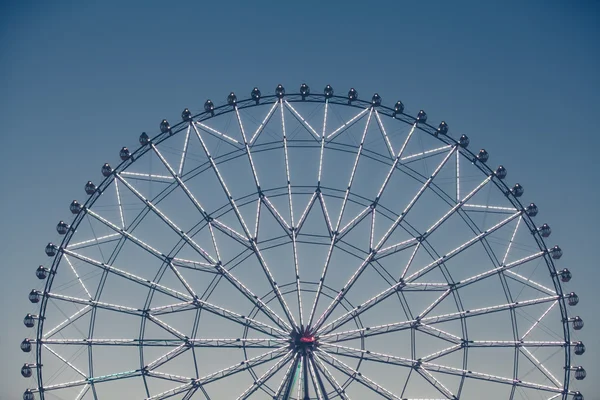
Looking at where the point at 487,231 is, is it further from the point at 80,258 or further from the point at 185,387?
the point at 80,258

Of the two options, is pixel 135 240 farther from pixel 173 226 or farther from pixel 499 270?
pixel 499 270

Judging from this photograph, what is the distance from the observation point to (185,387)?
30.9 meters

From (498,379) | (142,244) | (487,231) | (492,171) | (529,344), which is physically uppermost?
(492,171)

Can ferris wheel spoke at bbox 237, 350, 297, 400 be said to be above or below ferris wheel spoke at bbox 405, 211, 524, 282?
below

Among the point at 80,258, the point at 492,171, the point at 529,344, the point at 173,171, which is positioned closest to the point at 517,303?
the point at 529,344

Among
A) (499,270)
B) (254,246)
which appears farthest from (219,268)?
(499,270)

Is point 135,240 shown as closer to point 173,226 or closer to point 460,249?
point 173,226

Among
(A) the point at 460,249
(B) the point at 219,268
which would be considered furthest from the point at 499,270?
(B) the point at 219,268

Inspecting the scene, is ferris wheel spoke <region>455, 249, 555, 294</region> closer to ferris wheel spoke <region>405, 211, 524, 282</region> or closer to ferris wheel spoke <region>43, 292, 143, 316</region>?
ferris wheel spoke <region>405, 211, 524, 282</region>

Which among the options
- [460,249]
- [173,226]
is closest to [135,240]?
[173,226]

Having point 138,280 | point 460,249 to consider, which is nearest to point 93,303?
point 138,280

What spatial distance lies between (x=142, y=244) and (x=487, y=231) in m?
18.0

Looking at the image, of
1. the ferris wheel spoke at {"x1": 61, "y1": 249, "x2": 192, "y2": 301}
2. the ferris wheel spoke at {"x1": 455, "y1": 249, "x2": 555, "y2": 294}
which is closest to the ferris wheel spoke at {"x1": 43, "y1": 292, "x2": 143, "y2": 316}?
the ferris wheel spoke at {"x1": 61, "y1": 249, "x2": 192, "y2": 301}

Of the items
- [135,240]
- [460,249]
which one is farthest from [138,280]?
[460,249]
